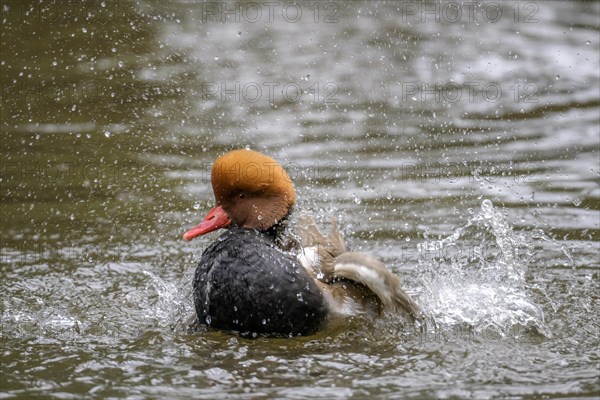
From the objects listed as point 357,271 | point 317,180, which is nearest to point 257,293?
point 357,271

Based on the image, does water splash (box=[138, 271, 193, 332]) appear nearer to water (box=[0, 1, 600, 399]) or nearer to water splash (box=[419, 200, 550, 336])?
water (box=[0, 1, 600, 399])

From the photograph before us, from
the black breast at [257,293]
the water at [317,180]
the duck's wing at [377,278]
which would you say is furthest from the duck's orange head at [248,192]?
the water at [317,180]

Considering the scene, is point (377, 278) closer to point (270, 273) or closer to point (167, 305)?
point (270, 273)

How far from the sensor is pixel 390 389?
A: 4.87 metres

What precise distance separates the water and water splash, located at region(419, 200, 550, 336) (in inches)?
0.8

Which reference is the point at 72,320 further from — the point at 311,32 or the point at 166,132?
the point at 311,32

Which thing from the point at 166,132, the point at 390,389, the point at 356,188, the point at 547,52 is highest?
the point at 547,52

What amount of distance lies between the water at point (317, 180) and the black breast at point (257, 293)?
0.40 feet

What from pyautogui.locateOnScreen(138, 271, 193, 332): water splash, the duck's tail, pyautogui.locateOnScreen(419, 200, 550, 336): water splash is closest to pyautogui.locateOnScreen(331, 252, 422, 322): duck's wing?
the duck's tail

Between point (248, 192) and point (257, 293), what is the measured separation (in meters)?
0.65

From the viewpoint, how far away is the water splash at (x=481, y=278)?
589cm

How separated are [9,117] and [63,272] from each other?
316 cm

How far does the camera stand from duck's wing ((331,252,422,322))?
18.1 ft

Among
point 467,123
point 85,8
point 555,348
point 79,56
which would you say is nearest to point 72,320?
point 555,348
